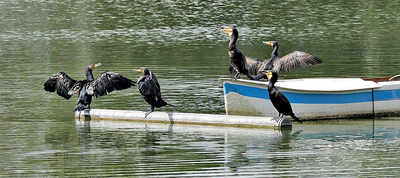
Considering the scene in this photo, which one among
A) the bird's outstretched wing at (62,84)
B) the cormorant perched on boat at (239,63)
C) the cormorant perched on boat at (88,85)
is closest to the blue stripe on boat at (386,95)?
the cormorant perched on boat at (239,63)

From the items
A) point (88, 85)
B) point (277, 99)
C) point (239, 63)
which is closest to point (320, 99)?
point (277, 99)

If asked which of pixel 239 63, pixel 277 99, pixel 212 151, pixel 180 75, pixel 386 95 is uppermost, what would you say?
pixel 277 99

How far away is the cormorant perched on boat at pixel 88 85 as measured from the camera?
883 inches

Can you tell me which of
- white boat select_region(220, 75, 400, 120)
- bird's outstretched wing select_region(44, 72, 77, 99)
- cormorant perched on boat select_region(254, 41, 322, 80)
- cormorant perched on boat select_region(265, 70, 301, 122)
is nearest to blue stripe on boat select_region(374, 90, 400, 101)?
white boat select_region(220, 75, 400, 120)

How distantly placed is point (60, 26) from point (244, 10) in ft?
38.5

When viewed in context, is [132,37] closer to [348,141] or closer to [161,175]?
[348,141]

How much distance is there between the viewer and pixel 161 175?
55.4 feet

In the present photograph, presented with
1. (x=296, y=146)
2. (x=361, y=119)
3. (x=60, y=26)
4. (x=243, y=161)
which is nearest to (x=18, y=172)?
(x=243, y=161)

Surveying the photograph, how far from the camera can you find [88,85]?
74.8 feet

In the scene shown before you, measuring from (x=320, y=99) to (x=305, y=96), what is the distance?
0.40m

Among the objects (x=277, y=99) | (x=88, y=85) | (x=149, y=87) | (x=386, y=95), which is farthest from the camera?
(x=386, y=95)

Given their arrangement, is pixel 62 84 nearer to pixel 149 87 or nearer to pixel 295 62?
pixel 149 87

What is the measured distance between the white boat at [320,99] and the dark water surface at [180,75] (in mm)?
330

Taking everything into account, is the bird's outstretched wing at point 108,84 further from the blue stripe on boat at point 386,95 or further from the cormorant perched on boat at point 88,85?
the blue stripe on boat at point 386,95
